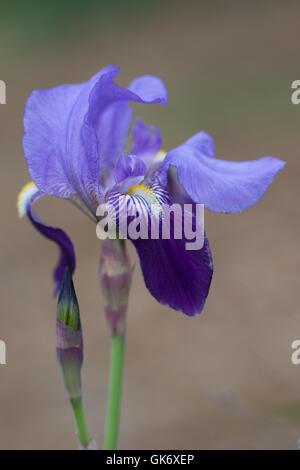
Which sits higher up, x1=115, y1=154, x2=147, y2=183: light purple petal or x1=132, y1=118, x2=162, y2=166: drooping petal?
x1=132, y1=118, x2=162, y2=166: drooping petal

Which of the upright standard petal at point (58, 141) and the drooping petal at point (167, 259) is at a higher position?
the upright standard petal at point (58, 141)

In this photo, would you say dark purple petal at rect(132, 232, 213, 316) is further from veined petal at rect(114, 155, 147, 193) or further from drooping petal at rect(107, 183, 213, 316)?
veined petal at rect(114, 155, 147, 193)

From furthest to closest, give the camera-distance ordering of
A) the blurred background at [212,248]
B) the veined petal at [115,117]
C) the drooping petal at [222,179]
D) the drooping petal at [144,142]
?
the blurred background at [212,248]
the drooping petal at [144,142]
the veined petal at [115,117]
the drooping petal at [222,179]

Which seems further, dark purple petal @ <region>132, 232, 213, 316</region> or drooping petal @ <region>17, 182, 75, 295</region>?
drooping petal @ <region>17, 182, 75, 295</region>

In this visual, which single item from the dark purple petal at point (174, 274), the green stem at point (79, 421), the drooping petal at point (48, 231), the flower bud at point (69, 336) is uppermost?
the drooping petal at point (48, 231)

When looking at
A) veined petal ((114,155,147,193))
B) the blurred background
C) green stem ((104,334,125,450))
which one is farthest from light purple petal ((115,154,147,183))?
the blurred background

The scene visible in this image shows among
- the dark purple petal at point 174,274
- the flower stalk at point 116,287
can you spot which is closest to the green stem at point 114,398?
the flower stalk at point 116,287

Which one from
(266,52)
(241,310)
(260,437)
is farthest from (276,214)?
(266,52)

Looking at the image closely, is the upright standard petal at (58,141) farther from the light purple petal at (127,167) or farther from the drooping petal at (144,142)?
the drooping petal at (144,142)
